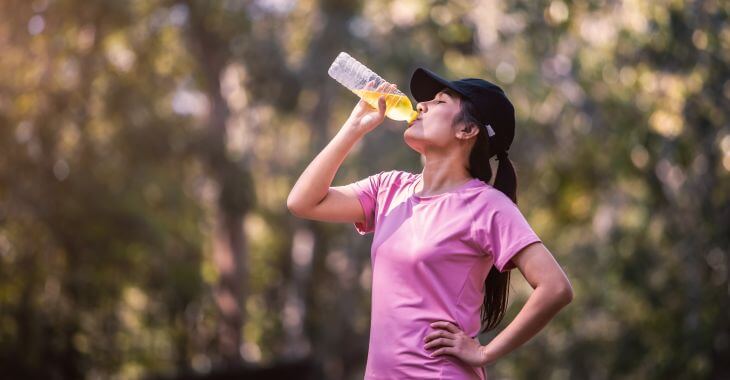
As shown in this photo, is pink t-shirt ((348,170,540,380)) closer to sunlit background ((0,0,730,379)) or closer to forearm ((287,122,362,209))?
forearm ((287,122,362,209))

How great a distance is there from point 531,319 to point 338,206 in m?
0.66

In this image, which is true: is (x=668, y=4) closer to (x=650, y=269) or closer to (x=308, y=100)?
(x=650, y=269)

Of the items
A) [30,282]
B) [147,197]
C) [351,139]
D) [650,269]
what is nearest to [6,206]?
[30,282]

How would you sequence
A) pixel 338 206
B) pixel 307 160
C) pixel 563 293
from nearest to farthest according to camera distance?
pixel 563 293
pixel 338 206
pixel 307 160

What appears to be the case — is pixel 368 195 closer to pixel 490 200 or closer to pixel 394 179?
pixel 394 179

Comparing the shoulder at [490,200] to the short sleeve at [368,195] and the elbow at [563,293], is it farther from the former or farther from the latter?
the short sleeve at [368,195]

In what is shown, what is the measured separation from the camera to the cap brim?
114 inches

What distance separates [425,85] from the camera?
293cm

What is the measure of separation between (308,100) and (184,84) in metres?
2.42

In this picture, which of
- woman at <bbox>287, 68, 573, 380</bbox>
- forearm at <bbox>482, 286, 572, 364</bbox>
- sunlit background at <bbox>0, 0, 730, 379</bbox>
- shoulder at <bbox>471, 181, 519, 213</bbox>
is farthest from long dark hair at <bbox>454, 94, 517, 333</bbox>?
sunlit background at <bbox>0, 0, 730, 379</bbox>

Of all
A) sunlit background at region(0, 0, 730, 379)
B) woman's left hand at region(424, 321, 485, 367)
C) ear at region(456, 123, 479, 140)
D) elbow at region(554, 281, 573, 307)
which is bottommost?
sunlit background at region(0, 0, 730, 379)

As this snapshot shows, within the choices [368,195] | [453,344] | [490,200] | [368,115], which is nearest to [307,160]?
[368,195]

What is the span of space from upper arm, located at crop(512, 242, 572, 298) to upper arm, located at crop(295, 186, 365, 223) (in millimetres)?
550

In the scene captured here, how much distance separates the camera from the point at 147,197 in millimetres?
13930
